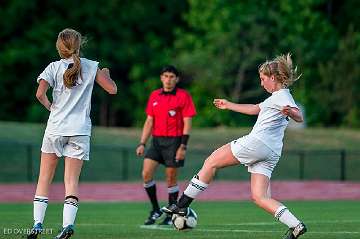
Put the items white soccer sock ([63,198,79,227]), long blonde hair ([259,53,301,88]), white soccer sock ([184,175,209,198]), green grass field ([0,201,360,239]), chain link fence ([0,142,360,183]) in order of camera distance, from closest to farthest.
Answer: white soccer sock ([63,198,79,227])
long blonde hair ([259,53,301,88])
white soccer sock ([184,175,209,198])
green grass field ([0,201,360,239])
chain link fence ([0,142,360,183])

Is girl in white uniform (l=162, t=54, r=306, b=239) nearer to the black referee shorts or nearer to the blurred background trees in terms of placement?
the black referee shorts

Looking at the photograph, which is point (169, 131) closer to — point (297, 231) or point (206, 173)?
point (206, 173)

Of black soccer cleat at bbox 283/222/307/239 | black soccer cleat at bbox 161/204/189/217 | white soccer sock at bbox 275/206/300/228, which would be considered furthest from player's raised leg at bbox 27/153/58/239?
black soccer cleat at bbox 283/222/307/239

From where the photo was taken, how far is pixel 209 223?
622 inches

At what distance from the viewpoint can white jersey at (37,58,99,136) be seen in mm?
11531

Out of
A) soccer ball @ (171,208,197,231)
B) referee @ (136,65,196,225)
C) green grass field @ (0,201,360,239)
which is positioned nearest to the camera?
soccer ball @ (171,208,197,231)

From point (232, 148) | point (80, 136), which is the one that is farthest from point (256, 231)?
point (80, 136)

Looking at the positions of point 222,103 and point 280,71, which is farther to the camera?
point 280,71

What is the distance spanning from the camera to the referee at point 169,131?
52.9ft

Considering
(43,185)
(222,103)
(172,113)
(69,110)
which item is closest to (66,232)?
(43,185)

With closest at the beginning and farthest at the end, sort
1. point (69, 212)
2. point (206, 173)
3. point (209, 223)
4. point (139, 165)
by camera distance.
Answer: point (69, 212) < point (206, 173) < point (209, 223) < point (139, 165)

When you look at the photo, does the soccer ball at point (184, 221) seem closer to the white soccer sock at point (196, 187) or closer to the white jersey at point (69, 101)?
the white soccer sock at point (196, 187)

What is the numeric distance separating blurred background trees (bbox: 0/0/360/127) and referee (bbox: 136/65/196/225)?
37873 mm

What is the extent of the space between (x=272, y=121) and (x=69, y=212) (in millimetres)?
2288
